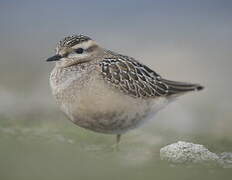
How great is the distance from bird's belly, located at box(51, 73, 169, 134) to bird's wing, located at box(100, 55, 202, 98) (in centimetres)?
22

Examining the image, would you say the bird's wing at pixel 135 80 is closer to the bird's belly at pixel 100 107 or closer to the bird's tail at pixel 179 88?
the bird's tail at pixel 179 88

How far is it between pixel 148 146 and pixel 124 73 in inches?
78.9

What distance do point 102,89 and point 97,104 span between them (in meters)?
0.32

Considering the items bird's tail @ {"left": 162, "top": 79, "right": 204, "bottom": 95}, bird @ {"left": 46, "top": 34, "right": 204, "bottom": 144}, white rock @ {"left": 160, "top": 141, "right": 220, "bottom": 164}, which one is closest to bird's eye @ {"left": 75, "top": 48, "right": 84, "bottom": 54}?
bird @ {"left": 46, "top": 34, "right": 204, "bottom": 144}

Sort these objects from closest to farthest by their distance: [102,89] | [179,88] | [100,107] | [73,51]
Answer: [100,107]
[102,89]
[73,51]
[179,88]

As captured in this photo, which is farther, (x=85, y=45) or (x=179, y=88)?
(x=179, y=88)

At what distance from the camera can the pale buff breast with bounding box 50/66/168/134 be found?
36.9ft

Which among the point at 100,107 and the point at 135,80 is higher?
the point at 135,80

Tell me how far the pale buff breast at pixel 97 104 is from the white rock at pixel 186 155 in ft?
2.74

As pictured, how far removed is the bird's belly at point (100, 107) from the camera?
1123cm

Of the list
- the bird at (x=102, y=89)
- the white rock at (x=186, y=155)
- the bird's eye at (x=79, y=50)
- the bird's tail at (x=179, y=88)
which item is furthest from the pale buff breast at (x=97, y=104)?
the bird's tail at (x=179, y=88)

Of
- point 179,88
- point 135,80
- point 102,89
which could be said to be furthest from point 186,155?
point 179,88

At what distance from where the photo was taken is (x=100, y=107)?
36.8 ft

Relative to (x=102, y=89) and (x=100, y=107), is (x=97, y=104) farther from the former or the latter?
(x=102, y=89)
